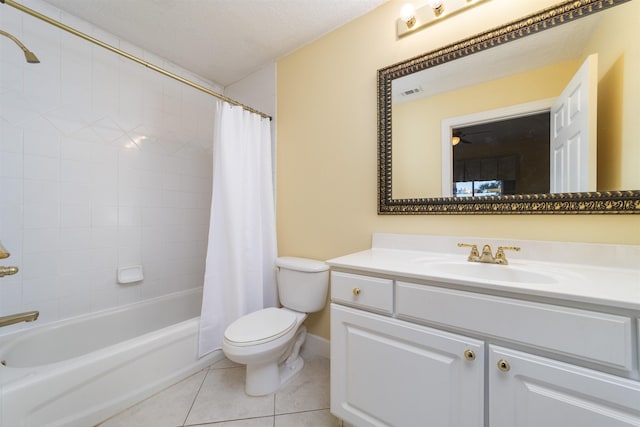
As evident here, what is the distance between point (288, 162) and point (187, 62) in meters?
1.23

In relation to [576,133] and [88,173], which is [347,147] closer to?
[576,133]

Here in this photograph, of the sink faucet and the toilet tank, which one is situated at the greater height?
the sink faucet

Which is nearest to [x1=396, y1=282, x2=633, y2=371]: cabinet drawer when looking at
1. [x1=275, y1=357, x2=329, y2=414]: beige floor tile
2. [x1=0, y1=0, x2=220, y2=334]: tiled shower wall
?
[x1=275, y1=357, x2=329, y2=414]: beige floor tile

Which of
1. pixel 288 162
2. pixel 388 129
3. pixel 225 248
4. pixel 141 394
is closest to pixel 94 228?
pixel 225 248

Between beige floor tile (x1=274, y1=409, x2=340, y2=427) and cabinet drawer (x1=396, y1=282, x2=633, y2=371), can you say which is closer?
cabinet drawer (x1=396, y1=282, x2=633, y2=371)

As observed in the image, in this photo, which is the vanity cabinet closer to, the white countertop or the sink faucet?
the white countertop

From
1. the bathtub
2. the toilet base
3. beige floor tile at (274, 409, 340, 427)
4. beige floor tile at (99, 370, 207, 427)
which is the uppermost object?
the bathtub

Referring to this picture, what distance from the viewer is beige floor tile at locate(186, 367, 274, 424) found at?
4.07 ft

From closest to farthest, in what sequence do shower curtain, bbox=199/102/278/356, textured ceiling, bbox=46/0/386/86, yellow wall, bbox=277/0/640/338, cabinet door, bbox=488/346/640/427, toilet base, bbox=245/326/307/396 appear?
1. cabinet door, bbox=488/346/640/427
2. yellow wall, bbox=277/0/640/338
3. toilet base, bbox=245/326/307/396
4. textured ceiling, bbox=46/0/386/86
5. shower curtain, bbox=199/102/278/356

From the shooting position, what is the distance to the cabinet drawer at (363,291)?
3.15 ft

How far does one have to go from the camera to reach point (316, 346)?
5.86 feet

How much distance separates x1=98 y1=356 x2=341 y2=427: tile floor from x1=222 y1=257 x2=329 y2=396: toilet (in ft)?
0.30

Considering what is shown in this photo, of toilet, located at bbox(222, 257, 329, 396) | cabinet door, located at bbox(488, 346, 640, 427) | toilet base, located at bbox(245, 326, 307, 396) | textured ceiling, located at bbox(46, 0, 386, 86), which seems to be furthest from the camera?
textured ceiling, located at bbox(46, 0, 386, 86)

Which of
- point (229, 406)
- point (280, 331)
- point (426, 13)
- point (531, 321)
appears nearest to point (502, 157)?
point (531, 321)
